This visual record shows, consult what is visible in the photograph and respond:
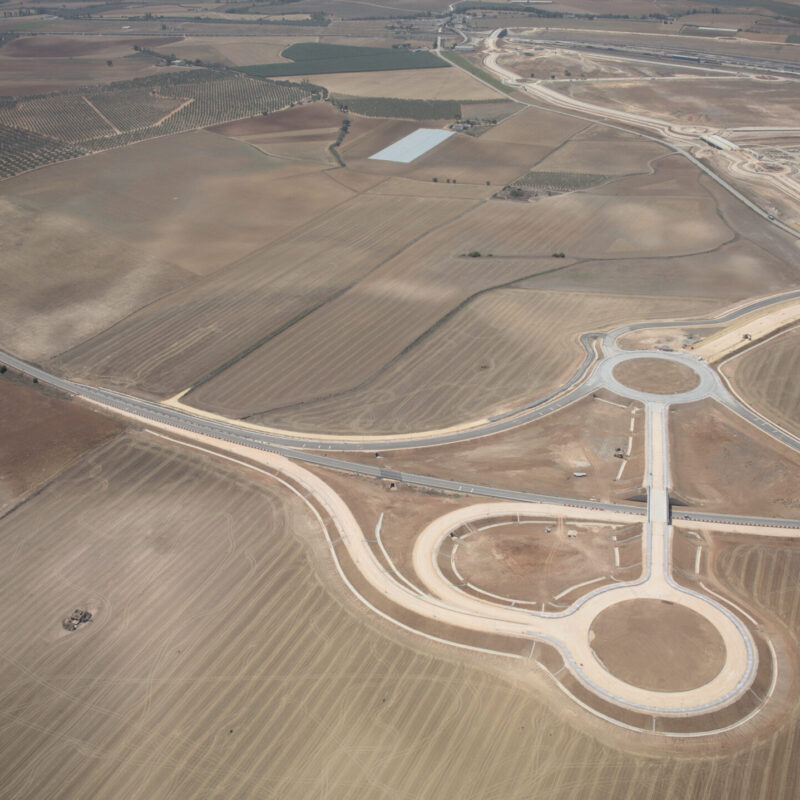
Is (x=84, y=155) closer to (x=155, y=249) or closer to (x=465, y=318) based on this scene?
(x=155, y=249)

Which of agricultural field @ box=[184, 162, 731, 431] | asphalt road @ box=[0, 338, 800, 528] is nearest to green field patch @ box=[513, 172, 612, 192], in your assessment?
agricultural field @ box=[184, 162, 731, 431]

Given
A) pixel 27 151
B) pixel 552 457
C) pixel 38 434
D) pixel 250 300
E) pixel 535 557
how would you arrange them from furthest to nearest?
pixel 27 151 < pixel 250 300 < pixel 38 434 < pixel 552 457 < pixel 535 557

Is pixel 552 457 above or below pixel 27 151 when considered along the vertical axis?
below

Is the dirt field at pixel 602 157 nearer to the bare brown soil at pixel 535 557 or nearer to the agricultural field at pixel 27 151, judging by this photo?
the agricultural field at pixel 27 151

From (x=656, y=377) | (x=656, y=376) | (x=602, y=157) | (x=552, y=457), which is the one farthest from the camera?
(x=602, y=157)

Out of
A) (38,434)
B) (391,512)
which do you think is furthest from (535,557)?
(38,434)

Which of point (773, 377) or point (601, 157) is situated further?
point (601, 157)

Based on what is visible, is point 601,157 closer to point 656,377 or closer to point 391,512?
point 656,377

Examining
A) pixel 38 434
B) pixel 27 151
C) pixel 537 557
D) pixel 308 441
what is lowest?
pixel 537 557
